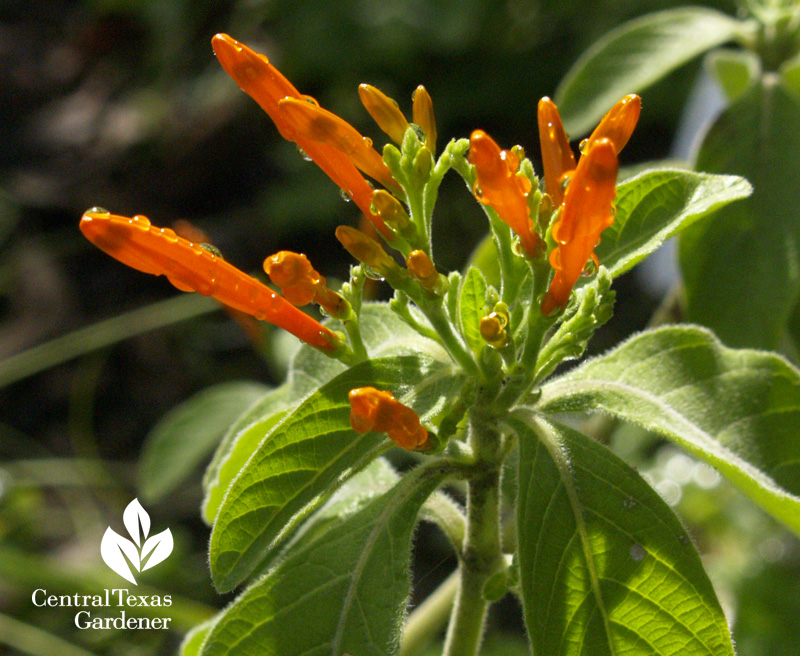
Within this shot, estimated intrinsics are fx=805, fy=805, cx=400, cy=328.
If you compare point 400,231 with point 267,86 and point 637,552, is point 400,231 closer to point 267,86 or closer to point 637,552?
point 267,86

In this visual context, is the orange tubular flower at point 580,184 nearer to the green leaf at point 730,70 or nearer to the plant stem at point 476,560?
the plant stem at point 476,560

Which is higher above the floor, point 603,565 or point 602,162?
point 602,162

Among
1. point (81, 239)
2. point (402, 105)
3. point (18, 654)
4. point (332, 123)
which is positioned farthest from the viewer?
point (81, 239)

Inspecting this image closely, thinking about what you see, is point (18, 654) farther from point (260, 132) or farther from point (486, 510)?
point (260, 132)

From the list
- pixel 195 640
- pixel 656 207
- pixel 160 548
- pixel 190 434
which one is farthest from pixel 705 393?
pixel 190 434

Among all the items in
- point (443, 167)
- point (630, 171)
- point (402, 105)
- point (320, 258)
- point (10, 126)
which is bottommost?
point (443, 167)

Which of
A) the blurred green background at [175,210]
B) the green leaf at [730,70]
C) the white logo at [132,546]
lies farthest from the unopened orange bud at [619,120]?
the blurred green background at [175,210]

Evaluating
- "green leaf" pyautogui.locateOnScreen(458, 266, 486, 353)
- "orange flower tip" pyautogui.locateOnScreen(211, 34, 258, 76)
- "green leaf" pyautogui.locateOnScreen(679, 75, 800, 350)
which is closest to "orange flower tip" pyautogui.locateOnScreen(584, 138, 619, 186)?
"green leaf" pyautogui.locateOnScreen(458, 266, 486, 353)

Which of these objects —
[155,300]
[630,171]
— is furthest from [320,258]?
[630,171]
